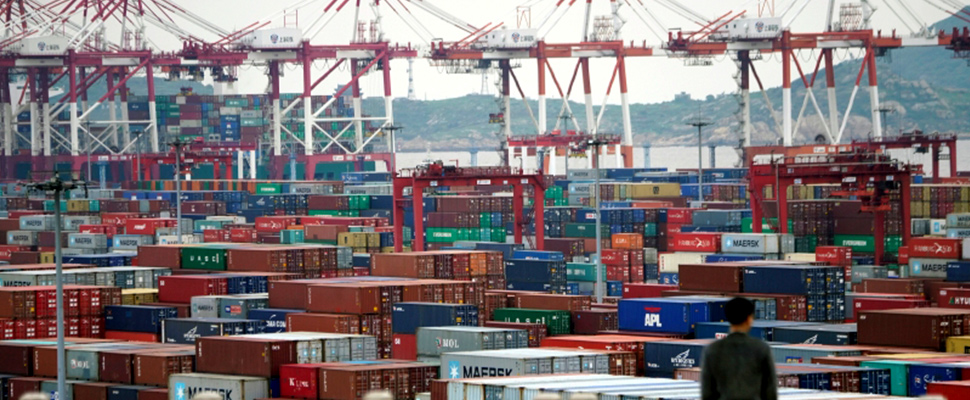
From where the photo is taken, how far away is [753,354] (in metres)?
10.9

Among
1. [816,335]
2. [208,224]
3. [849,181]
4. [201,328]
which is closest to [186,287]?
[201,328]

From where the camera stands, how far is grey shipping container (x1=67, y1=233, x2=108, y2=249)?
72.4 m

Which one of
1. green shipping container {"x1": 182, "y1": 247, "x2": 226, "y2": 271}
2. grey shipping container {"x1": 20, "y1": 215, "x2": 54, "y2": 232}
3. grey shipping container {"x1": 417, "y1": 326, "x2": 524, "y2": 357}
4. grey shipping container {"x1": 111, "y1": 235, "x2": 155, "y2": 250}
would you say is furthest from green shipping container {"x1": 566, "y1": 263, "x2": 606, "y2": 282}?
grey shipping container {"x1": 20, "y1": 215, "x2": 54, "y2": 232}

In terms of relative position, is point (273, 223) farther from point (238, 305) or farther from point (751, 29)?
point (751, 29)

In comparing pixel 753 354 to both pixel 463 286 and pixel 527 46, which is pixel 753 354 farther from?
pixel 527 46

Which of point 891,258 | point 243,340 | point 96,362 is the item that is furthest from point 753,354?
point 891,258

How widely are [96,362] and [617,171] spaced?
77659mm

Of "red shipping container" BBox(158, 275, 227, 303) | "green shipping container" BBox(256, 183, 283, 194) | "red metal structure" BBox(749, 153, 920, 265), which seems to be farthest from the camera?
"green shipping container" BBox(256, 183, 283, 194)

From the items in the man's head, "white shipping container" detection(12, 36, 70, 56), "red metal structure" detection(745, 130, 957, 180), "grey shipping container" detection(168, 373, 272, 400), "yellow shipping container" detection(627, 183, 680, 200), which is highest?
"white shipping container" detection(12, 36, 70, 56)

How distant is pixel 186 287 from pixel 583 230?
26972 millimetres

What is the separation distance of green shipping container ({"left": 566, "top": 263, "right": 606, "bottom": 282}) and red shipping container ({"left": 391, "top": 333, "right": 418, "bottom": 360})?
67.8 feet

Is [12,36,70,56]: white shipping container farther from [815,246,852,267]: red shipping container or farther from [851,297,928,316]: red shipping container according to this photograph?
[851,297,928,316]: red shipping container

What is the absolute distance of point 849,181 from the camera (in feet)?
206

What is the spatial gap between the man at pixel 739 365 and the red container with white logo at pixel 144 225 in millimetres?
65384
